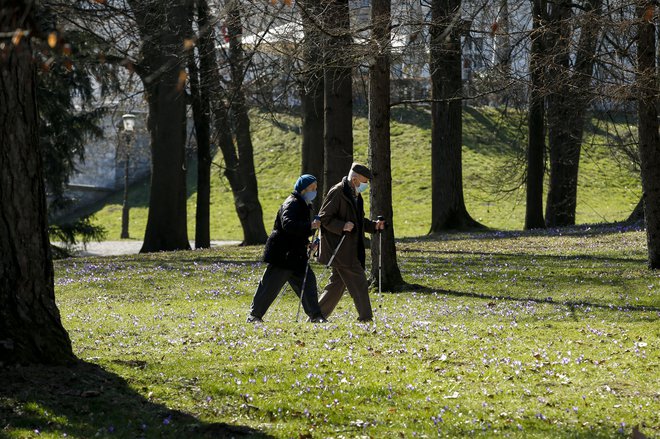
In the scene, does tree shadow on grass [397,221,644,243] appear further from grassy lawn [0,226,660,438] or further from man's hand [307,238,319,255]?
man's hand [307,238,319,255]

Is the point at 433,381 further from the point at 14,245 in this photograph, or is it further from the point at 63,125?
the point at 63,125

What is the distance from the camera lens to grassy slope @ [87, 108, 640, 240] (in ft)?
139

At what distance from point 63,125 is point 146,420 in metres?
25.2

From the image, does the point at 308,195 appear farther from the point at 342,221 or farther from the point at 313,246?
the point at 313,246

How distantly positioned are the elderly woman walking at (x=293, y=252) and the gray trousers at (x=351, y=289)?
22 centimetres

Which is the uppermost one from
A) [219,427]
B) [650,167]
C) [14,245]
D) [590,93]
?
[590,93]

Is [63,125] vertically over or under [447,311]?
over

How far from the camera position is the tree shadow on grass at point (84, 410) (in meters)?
6.27

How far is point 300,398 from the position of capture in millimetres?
7230

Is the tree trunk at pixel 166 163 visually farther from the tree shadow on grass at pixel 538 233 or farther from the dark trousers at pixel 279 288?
the dark trousers at pixel 279 288

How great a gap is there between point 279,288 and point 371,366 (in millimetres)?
2824

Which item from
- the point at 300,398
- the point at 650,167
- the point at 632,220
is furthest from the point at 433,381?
the point at 632,220

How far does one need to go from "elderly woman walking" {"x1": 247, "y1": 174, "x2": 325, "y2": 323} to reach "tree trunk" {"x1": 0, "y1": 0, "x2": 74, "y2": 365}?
141 inches

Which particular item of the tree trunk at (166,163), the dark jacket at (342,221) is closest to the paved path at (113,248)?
the tree trunk at (166,163)
